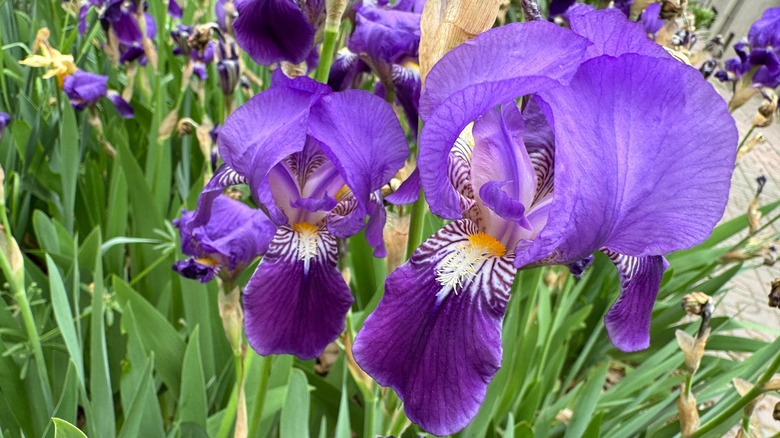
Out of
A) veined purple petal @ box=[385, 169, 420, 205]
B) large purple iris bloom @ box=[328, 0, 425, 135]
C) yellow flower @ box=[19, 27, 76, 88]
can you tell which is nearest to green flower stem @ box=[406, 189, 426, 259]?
veined purple petal @ box=[385, 169, 420, 205]

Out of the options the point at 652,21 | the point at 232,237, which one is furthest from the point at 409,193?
the point at 652,21

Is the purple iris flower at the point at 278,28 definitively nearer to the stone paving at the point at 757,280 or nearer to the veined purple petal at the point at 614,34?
the veined purple petal at the point at 614,34

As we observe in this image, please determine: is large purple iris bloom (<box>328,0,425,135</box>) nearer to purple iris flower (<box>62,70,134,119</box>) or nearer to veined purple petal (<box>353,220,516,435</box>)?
veined purple petal (<box>353,220,516,435</box>)

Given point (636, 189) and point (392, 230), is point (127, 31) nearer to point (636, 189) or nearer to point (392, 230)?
point (392, 230)

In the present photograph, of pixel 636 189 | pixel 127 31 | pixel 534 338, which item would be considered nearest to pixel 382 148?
pixel 636 189

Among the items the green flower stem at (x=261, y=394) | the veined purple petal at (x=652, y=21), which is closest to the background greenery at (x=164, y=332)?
the green flower stem at (x=261, y=394)

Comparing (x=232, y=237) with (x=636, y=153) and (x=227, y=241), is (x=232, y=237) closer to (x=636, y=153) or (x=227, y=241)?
(x=227, y=241)
